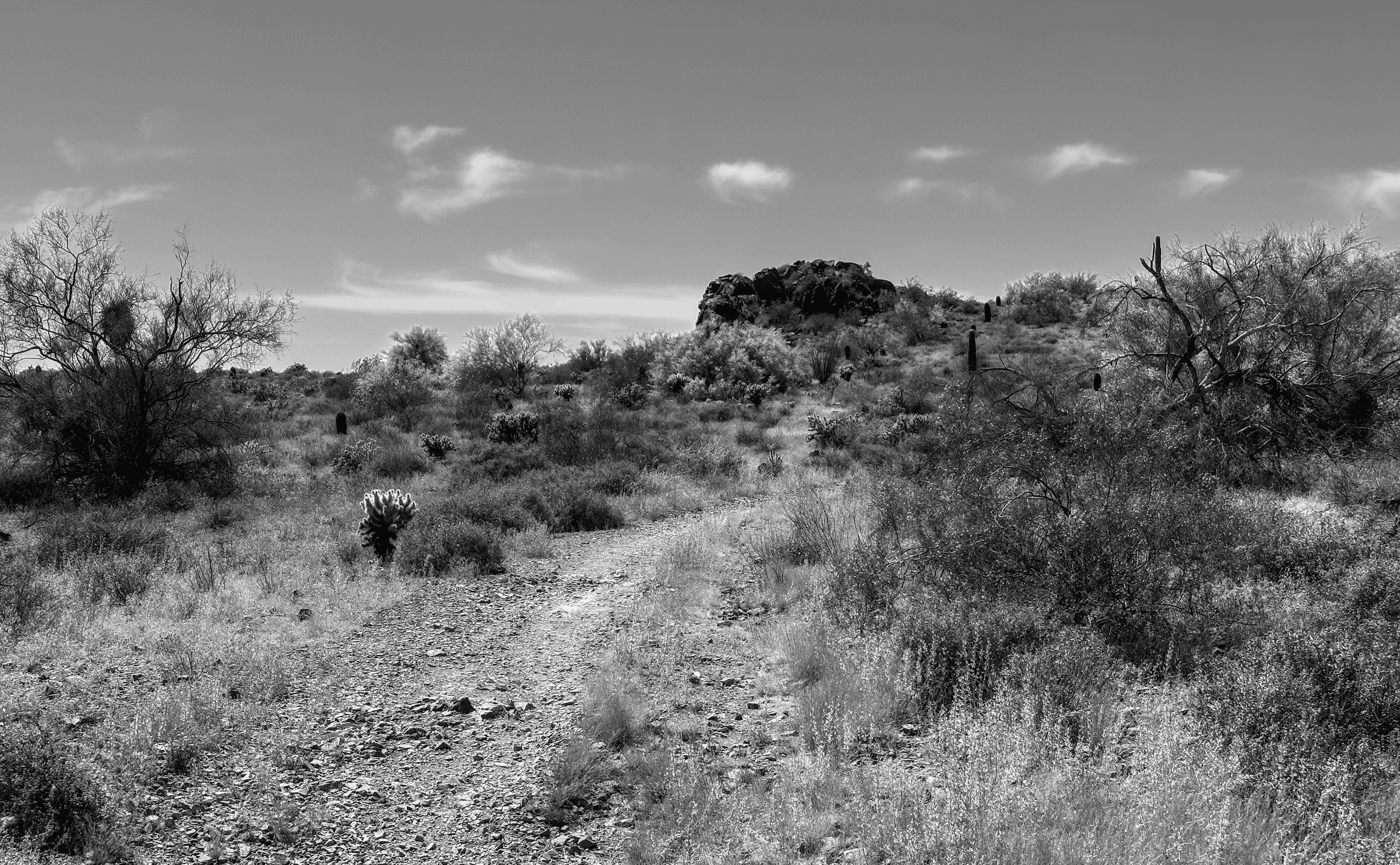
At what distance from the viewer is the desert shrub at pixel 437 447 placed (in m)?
20.0

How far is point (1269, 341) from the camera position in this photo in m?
14.5

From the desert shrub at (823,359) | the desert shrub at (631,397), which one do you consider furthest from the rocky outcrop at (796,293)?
the desert shrub at (631,397)

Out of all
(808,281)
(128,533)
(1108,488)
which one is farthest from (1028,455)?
(808,281)

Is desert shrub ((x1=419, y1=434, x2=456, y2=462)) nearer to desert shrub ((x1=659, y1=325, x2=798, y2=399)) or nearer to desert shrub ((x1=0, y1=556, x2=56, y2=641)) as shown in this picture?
desert shrub ((x1=0, y1=556, x2=56, y2=641))

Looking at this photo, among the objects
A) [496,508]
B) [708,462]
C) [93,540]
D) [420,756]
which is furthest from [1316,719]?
[708,462]

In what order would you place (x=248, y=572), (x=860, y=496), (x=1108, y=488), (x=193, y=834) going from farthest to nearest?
(x=860, y=496) < (x=248, y=572) < (x=1108, y=488) < (x=193, y=834)

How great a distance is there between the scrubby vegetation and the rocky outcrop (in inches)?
1026

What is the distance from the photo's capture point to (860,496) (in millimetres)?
13250

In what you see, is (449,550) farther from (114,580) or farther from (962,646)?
(962,646)

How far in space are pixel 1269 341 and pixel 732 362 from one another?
18802mm

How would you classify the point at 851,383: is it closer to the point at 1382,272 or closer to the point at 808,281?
the point at 1382,272

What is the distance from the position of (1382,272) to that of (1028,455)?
17.1 metres

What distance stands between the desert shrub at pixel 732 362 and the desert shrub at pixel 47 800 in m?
25.1

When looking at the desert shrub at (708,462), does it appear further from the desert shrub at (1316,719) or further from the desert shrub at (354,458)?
the desert shrub at (1316,719)
